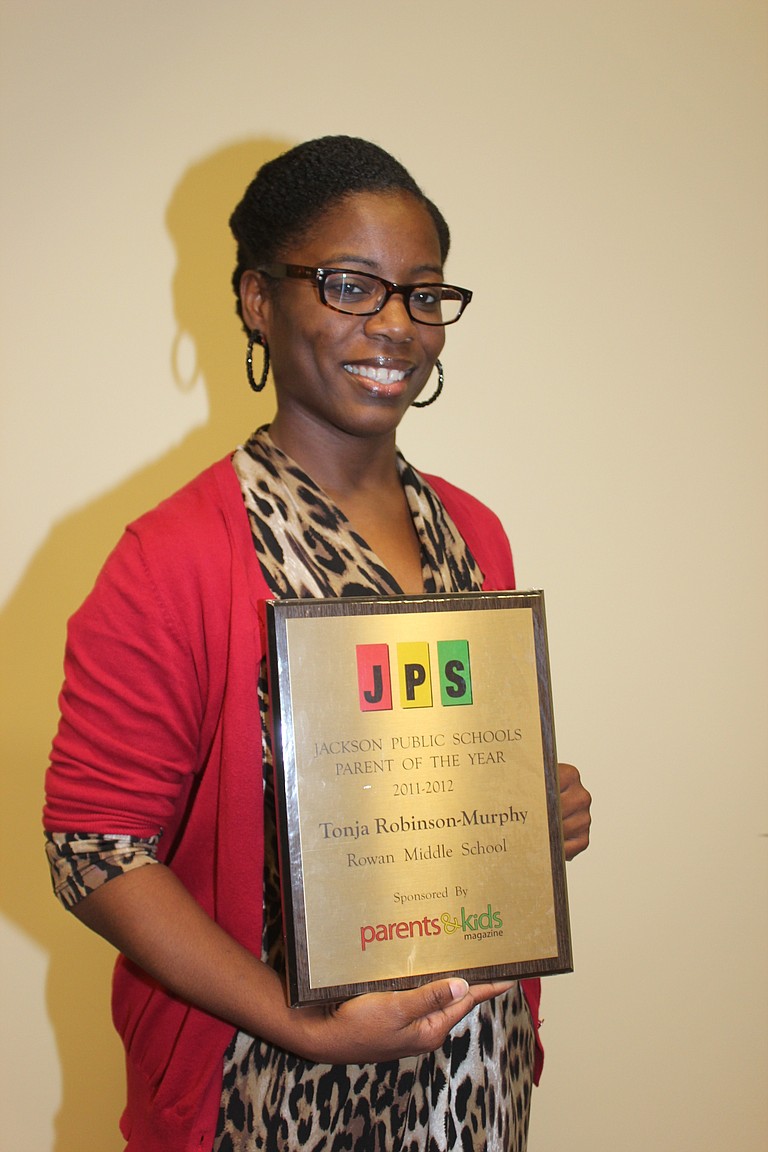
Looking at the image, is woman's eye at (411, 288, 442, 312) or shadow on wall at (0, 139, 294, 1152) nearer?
woman's eye at (411, 288, 442, 312)

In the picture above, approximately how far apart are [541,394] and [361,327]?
0.99m

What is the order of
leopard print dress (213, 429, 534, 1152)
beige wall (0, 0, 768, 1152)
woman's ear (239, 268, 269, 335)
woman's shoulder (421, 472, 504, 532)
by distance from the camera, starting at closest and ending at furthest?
leopard print dress (213, 429, 534, 1152), woman's ear (239, 268, 269, 335), woman's shoulder (421, 472, 504, 532), beige wall (0, 0, 768, 1152)

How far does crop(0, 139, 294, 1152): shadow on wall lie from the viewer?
1.83 meters

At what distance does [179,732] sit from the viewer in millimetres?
1037

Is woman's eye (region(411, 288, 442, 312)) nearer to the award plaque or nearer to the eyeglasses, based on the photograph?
the eyeglasses

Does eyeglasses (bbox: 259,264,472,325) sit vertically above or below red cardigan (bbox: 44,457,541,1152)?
above

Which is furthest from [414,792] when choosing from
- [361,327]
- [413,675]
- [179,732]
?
[361,327]

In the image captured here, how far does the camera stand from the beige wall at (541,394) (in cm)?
180

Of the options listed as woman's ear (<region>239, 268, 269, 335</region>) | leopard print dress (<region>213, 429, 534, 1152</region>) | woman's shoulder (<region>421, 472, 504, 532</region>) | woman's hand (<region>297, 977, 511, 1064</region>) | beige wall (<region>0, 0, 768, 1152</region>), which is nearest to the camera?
woman's hand (<region>297, 977, 511, 1064</region>)

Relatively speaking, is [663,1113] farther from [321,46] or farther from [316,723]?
[321,46]

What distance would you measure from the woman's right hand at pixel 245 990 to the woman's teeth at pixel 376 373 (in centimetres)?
52

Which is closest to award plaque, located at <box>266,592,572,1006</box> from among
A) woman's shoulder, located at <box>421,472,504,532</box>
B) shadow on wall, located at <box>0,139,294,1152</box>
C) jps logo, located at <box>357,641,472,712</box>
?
jps logo, located at <box>357,641,472,712</box>

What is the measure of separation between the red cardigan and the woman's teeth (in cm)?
18

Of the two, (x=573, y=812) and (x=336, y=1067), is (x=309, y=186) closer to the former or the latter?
(x=573, y=812)
